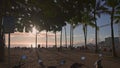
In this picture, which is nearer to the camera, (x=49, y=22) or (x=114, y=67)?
(x=114, y=67)

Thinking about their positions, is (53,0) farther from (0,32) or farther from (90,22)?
(90,22)

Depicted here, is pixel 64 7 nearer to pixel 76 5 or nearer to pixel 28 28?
pixel 76 5

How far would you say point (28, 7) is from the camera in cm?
3441

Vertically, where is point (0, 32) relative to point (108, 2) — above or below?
below

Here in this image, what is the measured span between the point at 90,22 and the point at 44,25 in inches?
A: 762

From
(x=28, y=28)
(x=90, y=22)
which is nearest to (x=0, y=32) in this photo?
(x=28, y=28)

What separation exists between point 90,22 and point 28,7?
29.7 meters

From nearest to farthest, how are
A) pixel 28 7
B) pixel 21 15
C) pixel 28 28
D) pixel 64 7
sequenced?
pixel 64 7, pixel 28 7, pixel 21 15, pixel 28 28

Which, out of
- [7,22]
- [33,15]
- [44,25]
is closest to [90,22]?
[44,25]

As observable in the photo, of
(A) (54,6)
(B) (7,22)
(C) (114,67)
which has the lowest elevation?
(C) (114,67)

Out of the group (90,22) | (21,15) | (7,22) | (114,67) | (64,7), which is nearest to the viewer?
(7,22)

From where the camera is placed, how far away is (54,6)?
86.8 feet

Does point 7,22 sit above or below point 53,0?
below

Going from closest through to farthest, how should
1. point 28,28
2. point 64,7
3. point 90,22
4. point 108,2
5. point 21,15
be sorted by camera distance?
point 64,7 < point 21,15 < point 108,2 < point 28,28 < point 90,22
